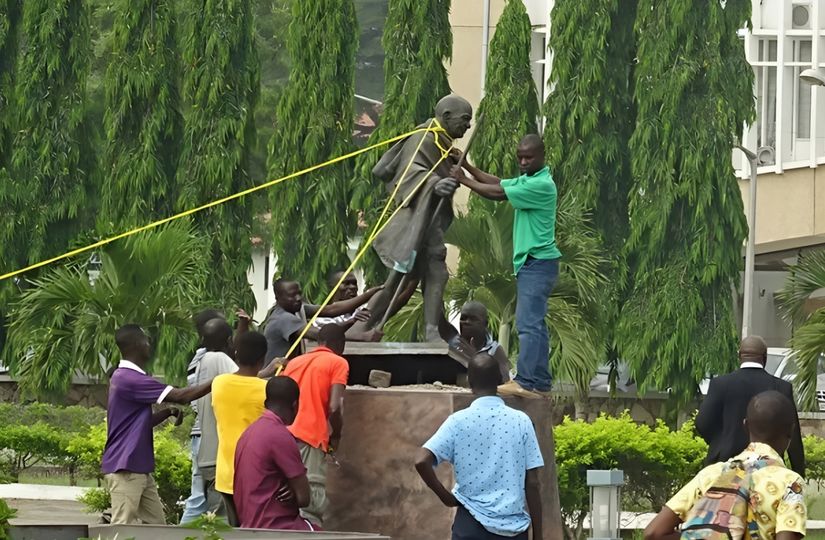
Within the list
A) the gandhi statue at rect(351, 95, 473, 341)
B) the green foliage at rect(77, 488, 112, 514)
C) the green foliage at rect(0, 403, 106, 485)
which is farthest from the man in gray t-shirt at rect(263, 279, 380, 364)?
the green foliage at rect(0, 403, 106, 485)

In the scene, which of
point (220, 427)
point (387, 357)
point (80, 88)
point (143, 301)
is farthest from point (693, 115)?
point (220, 427)

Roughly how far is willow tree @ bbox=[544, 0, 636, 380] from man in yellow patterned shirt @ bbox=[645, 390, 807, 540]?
861 inches

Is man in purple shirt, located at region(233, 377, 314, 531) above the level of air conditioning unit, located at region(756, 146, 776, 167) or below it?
above

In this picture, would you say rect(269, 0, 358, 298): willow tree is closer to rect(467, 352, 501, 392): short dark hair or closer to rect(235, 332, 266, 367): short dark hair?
rect(235, 332, 266, 367): short dark hair

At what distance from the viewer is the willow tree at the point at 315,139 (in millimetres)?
29250

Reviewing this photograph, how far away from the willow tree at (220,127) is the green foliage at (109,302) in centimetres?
444

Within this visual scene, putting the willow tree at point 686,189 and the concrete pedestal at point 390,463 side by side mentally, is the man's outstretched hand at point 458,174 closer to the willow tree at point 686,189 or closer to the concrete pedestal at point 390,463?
the concrete pedestal at point 390,463

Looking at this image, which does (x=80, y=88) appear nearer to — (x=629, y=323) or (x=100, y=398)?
(x=100, y=398)

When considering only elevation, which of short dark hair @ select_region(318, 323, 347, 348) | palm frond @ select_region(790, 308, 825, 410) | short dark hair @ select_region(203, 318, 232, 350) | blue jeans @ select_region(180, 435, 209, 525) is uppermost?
short dark hair @ select_region(318, 323, 347, 348)

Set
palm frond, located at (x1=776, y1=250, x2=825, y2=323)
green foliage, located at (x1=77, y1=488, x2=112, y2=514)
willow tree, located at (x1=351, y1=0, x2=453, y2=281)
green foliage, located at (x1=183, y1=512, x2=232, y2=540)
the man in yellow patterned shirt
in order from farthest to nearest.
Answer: willow tree, located at (x1=351, y1=0, x2=453, y2=281) → palm frond, located at (x1=776, y1=250, x2=825, y2=323) → green foliage, located at (x1=77, y1=488, x2=112, y2=514) → green foliage, located at (x1=183, y1=512, x2=232, y2=540) → the man in yellow patterned shirt

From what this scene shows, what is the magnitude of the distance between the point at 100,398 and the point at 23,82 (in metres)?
5.09

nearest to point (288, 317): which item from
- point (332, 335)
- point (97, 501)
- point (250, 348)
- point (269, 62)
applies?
point (332, 335)

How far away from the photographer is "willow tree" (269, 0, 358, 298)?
29250 mm

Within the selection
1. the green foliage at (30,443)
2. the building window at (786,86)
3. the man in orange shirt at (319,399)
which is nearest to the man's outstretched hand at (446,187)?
the man in orange shirt at (319,399)
